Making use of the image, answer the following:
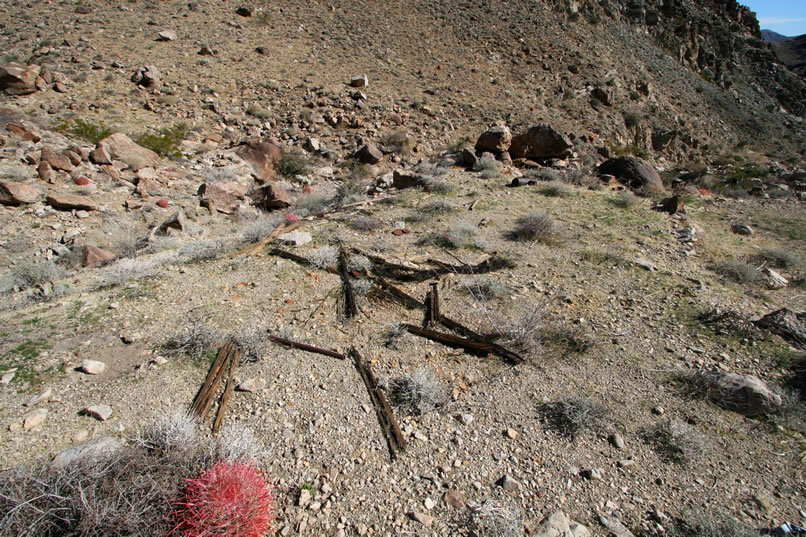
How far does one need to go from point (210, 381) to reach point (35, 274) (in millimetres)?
4476

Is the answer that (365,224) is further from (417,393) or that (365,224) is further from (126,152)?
(126,152)

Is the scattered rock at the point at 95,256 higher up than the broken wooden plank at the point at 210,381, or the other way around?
the broken wooden plank at the point at 210,381

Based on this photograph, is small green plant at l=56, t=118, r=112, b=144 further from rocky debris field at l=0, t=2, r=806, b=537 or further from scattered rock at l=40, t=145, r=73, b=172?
scattered rock at l=40, t=145, r=73, b=172

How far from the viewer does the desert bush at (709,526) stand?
8.15ft

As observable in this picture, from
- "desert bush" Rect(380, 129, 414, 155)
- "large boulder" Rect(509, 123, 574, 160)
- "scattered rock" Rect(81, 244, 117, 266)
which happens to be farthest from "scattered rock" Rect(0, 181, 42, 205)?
"large boulder" Rect(509, 123, 574, 160)

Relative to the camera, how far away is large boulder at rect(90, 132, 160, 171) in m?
9.95

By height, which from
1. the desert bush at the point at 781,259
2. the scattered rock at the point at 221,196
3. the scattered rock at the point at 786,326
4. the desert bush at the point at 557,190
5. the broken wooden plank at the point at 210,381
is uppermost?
the desert bush at the point at 781,259

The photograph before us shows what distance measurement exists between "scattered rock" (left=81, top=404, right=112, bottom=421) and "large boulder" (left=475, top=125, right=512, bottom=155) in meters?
11.8

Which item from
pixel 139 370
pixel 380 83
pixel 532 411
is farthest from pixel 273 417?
pixel 380 83

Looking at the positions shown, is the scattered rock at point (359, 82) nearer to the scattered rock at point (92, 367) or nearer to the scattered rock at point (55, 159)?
the scattered rock at point (55, 159)

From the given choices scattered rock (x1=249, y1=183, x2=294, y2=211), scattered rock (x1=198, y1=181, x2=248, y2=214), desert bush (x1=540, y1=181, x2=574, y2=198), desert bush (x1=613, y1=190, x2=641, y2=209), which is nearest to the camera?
desert bush (x1=613, y1=190, x2=641, y2=209)

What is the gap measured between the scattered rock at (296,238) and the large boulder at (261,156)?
5945 mm

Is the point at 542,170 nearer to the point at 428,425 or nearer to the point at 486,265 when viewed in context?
the point at 486,265

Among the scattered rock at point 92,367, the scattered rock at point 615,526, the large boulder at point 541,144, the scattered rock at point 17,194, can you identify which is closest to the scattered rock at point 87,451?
the scattered rock at point 92,367
